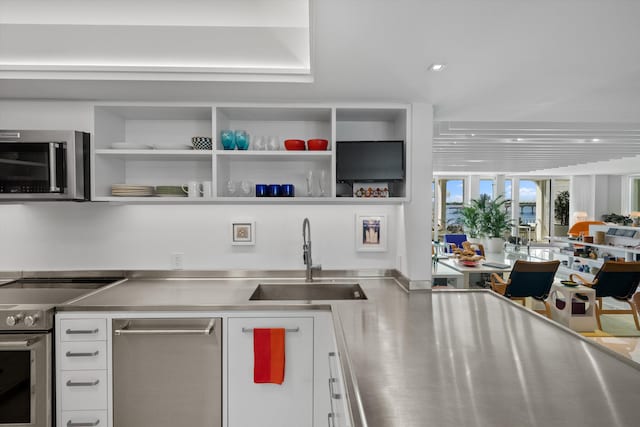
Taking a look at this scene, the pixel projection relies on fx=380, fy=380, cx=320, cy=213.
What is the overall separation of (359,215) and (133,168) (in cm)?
172

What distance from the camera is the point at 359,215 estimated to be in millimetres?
2885

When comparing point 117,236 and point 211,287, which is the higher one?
point 117,236

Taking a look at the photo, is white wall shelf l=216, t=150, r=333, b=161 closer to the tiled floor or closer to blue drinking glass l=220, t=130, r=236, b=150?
blue drinking glass l=220, t=130, r=236, b=150

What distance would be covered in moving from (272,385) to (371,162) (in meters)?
1.50

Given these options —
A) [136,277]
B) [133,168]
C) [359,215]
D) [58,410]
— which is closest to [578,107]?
[359,215]

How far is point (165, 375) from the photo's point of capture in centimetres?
213

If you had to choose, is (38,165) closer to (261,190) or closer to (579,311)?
(261,190)

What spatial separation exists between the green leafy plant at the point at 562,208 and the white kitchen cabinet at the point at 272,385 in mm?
11850

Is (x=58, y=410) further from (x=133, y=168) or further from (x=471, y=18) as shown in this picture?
(x=471, y=18)

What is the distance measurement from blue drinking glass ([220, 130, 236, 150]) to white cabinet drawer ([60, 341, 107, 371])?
1.38 m

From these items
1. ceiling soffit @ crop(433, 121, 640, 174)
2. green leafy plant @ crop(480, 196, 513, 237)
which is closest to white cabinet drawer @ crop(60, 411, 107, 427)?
ceiling soffit @ crop(433, 121, 640, 174)

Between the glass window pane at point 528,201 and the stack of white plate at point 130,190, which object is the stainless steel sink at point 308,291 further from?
the glass window pane at point 528,201

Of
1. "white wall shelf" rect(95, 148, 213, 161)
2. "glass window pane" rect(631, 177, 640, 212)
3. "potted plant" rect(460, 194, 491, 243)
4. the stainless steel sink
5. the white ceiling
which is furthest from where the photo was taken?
"glass window pane" rect(631, 177, 640, 212)

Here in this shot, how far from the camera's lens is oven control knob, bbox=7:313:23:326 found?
6.60 ft
